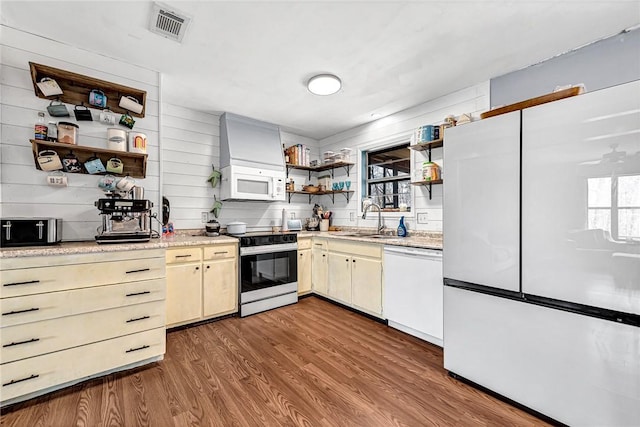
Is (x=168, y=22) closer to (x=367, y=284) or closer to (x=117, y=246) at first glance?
(x=117, y=246)

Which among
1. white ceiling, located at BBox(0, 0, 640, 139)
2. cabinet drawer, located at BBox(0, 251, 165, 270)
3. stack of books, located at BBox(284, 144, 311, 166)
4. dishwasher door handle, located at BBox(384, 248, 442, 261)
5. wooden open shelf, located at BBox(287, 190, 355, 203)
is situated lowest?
dishwasher door handle, located at BBox(384, 248, 442, 261)

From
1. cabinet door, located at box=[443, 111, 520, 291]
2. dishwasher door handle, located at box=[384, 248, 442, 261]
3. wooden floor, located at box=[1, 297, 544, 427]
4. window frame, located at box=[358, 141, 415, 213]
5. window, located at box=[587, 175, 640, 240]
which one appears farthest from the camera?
window frame, located at box=[358, 141, 415, 213]

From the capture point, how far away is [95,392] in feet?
5.95

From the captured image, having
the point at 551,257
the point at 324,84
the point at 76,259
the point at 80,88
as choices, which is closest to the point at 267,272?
the point at 76,259

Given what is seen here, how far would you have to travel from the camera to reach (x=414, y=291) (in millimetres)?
2598

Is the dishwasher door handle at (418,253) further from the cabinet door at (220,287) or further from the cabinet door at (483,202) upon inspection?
the cabinet door at (220,287)

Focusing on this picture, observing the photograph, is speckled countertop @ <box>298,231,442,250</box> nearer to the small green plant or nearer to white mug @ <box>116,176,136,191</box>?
the small green plant

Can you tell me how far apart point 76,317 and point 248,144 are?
258cm

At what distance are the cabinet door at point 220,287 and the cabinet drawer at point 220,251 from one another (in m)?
0.06

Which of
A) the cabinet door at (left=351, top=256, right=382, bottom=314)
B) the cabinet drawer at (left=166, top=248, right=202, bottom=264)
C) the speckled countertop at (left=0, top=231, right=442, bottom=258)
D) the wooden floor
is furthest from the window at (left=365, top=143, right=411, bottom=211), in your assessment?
the cabinet drawer at (left=166, top=248, right=202, bottom=264)

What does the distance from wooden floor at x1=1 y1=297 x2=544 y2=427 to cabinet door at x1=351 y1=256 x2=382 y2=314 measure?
47cm

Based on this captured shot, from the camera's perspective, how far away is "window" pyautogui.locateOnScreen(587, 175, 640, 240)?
130cm

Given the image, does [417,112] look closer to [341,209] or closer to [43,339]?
[341,209]

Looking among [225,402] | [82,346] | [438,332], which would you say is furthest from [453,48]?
[82,346]
